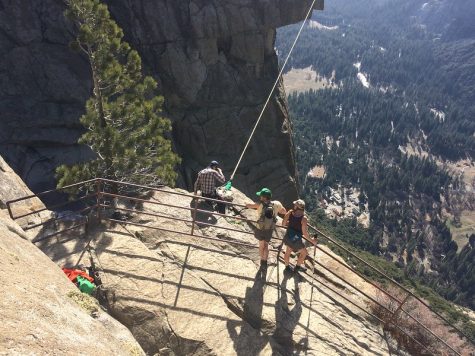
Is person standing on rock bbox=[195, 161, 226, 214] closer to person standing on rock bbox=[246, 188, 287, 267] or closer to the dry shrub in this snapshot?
person standing on rock bbox=[246, 188, 287, 267]

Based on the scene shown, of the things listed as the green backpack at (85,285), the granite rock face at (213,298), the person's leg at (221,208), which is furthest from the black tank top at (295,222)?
the green backpack at (85,285)

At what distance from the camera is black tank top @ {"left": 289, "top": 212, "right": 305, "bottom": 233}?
1277 cm

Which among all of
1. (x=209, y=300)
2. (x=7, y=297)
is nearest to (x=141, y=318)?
(x=209, y=300)

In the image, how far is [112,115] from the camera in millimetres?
19516

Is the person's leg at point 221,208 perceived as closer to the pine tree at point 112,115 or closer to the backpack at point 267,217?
the pine tree at point 112,115

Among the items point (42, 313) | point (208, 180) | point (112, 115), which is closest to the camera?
point (42, 313)

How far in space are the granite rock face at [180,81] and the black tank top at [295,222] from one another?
2478 centimetres

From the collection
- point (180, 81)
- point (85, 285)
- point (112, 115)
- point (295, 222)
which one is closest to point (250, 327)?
point (295, 222)

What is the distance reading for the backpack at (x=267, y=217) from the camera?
1247 centimetres

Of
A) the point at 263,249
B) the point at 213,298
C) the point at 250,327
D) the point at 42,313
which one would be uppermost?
the point at 42,313

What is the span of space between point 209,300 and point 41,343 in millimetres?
6188

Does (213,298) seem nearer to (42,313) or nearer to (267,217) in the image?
(267,217)

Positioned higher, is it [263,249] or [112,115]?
[112,115]

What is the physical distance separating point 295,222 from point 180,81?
34.2 meters
